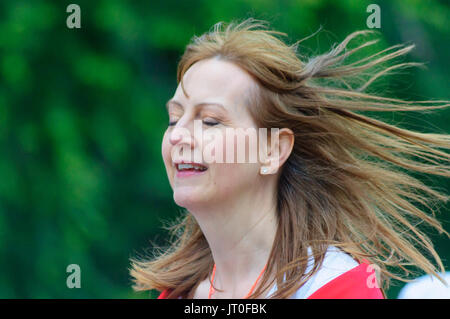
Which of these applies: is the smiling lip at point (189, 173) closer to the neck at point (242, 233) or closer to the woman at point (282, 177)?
Result: the woman at point (282, 177)

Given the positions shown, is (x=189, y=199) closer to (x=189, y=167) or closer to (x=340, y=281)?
(x=189, y=167)

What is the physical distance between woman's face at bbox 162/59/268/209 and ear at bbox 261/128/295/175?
0.16 ft

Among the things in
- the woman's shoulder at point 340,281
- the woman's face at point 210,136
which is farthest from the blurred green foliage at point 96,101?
the woman's shoulder at point 340,281

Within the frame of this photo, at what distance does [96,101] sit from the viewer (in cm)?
532

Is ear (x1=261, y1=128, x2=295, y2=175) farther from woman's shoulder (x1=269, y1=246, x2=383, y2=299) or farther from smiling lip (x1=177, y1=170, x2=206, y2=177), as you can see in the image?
woman's shoulder (x1=269, y1=246, x2=383, y2=299)

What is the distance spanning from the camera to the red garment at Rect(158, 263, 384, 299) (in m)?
2.04

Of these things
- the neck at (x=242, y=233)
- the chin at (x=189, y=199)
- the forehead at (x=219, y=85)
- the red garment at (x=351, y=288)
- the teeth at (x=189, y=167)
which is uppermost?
the forehead at (x=219, y=85)

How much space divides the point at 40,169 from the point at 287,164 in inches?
129

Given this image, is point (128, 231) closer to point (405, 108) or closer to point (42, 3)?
point (42, 3)

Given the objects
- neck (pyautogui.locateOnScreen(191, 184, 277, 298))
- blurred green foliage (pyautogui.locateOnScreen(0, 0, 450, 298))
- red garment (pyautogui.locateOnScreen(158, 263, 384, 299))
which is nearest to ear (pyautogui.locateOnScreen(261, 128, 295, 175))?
neck (pyautogui.locateOnScreen(191, 184, 277, 298))

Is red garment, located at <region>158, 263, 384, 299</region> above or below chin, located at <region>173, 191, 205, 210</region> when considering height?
below

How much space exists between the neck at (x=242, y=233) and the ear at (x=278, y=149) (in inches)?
4.1

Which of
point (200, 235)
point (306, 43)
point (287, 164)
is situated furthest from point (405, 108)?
point (306, 43)

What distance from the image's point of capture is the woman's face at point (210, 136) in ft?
7.15
